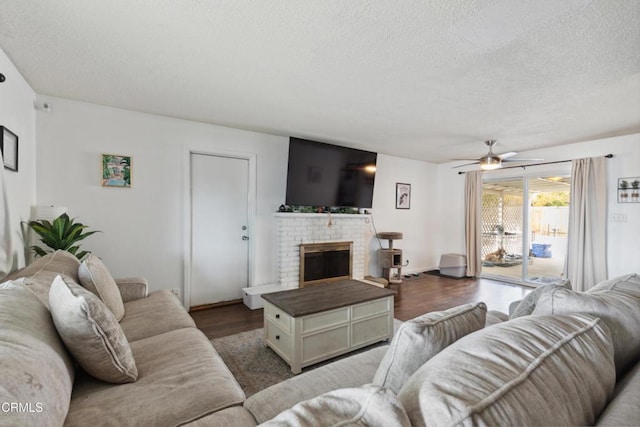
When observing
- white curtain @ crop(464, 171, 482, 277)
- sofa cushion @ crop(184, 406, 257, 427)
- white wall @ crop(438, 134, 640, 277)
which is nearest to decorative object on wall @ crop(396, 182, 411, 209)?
white curtain @ crop(464, 171, 482, 277)

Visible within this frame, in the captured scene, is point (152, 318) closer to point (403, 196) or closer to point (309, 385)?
point (309, 385)

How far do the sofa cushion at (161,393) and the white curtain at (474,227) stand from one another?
5436mm

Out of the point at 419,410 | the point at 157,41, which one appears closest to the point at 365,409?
the point at 419,410

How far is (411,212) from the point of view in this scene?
598 centimetres

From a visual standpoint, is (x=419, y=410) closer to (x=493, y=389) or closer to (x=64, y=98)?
(x=493, y=389)

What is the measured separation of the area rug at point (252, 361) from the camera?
2098mm

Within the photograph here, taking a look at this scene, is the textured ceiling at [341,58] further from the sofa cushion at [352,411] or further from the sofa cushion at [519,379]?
the sofa cushion at [352,411]

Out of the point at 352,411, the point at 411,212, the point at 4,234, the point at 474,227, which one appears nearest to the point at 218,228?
the point at 4,234

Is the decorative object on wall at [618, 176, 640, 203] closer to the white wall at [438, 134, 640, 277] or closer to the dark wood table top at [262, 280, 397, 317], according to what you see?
the white wall at [438, 134, 640, 277]

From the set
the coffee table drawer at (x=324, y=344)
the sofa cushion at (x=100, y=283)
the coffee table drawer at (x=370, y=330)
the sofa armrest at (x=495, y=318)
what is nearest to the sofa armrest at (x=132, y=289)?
the sofa cushion at (x=100, y=283)

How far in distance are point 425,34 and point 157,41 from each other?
5.65ft

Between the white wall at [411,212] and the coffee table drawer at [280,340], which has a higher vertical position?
the white wall at [411,212]

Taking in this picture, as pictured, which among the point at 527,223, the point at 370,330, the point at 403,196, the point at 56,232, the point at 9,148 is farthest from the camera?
the point at 403,196

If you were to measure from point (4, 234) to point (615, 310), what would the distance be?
11.4ft
